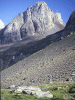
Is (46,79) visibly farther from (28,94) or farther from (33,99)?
(33,99)

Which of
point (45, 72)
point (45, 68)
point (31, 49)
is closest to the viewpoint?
point (45, 72)

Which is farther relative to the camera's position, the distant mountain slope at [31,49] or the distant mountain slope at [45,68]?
the distant mountain slope at [31,49]

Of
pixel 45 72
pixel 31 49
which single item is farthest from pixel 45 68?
pixel 31 49

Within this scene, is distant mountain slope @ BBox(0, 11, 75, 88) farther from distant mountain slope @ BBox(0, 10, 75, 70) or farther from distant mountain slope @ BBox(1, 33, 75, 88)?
distant mountain slope @ BBox(0, 10, 75, 70)

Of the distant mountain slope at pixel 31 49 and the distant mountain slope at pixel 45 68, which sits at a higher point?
the distant mountain slope at pixel 31 49

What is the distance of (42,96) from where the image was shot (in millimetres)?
10805

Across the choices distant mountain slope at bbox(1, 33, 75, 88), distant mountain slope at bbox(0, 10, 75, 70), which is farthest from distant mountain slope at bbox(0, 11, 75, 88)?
distant mountain slope at bbox(0, 10, 75, 70)

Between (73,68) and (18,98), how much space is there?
12.2 m

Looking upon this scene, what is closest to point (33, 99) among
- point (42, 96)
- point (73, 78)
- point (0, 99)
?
point (42, 96)

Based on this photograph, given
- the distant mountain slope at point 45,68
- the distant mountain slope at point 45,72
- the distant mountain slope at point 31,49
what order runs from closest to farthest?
the distant mountain slope at point 45,72 < the distant mountain slope at point 45,68 < the distant mountain slope at point 31,49

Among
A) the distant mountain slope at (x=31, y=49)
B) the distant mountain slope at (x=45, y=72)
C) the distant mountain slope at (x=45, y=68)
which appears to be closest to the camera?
the distant mountain slope at (x=45, y=72)

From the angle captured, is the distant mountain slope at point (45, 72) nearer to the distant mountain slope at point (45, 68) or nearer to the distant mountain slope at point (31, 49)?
the distant mountain slope at point (45, 68)

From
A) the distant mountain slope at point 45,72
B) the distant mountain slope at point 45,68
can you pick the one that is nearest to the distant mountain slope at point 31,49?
→ the distant mountain slope at point 45,68

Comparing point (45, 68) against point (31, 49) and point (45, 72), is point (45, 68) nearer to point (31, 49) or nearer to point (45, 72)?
point (45, 72)
